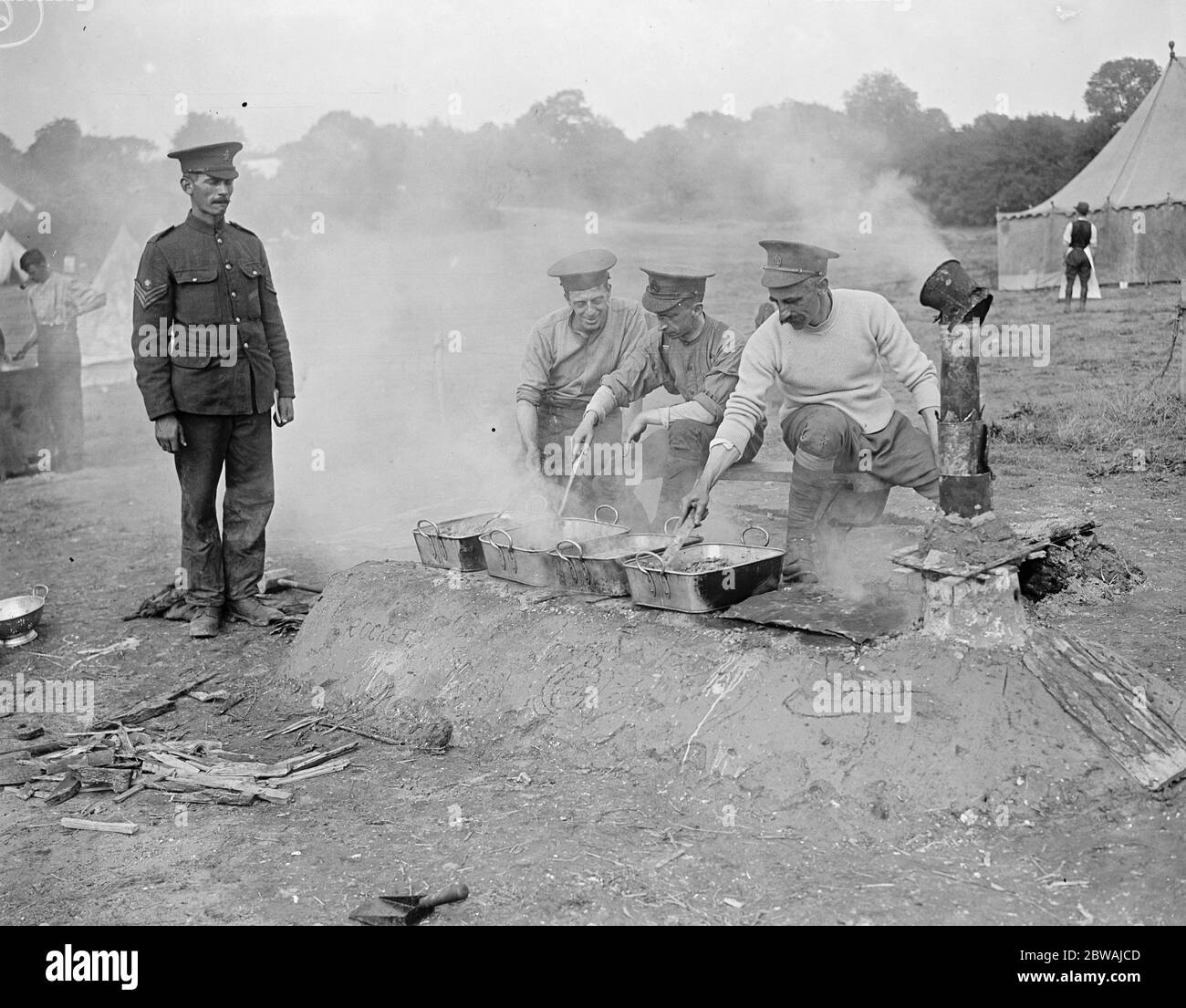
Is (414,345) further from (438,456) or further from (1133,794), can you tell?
(1133,794)

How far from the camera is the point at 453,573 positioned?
511cm

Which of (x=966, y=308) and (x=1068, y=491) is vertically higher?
(x=966, y=308)

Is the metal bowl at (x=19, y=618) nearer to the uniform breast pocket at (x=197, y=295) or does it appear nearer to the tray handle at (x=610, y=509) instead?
the uniform breast pocket at (x=197, y=295)

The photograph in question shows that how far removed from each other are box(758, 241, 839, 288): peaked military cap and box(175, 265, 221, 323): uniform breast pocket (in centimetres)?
287

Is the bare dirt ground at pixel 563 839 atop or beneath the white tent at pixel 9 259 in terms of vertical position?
beneath

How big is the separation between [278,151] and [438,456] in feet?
11.4

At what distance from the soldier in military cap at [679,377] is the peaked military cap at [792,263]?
1101 mm

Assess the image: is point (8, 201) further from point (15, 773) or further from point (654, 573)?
point (654, 573)

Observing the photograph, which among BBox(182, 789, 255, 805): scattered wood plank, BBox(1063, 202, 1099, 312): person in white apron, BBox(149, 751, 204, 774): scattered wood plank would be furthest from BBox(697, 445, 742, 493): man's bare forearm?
BBox(1063, 202, 1099, 312): person in white apron

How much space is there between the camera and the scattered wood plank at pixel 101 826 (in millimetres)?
3725

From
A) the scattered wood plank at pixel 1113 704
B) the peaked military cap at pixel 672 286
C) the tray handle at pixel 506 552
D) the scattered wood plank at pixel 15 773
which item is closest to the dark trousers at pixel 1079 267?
the peaked military cap at pixel 672 286

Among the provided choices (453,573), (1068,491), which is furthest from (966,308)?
(1068,491)

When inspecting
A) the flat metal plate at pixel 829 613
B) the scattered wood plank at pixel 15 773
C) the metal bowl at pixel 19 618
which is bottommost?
the scattered wood plank at pixel 15 773

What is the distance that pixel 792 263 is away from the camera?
4617mm
